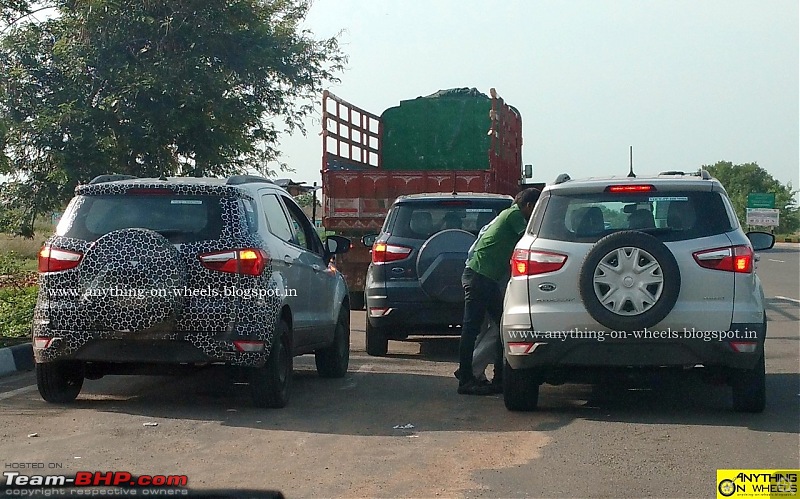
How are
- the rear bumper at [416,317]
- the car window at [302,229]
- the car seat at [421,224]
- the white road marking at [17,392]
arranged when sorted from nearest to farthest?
the white road marking at [17,392], the car window at [302,229], the rear bumper at [416,317], the car seat at [421,224]

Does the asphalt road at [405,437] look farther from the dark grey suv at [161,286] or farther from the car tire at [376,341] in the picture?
the car tire at [376,341]

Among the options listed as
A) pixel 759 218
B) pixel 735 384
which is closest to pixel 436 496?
pixel 735 384

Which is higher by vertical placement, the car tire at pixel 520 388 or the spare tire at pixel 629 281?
the spare tire at pixel 629 281

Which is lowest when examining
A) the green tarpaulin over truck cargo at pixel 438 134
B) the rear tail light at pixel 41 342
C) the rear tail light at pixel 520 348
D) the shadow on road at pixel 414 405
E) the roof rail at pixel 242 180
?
the shadow on road at pixel 414 405

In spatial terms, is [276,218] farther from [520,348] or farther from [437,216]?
[437,216]

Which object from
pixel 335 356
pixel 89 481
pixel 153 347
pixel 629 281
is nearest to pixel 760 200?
pixel 335 356

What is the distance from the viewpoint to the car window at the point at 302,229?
31.5 ft

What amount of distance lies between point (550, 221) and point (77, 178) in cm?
1267

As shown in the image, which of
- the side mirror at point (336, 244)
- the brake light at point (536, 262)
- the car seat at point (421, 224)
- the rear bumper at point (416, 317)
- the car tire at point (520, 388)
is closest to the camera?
the brake light at point (536, 262)

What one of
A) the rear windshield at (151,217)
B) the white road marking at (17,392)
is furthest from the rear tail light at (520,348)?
the white road marking at (17,392)

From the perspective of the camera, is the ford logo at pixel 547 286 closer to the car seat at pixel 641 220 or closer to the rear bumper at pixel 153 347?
the car seat at pixel 641 220

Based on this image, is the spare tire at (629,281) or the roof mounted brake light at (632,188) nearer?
the spare tire at (629,281)

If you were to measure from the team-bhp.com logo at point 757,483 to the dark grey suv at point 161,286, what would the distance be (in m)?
3.45

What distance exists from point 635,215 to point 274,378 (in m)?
2.90
